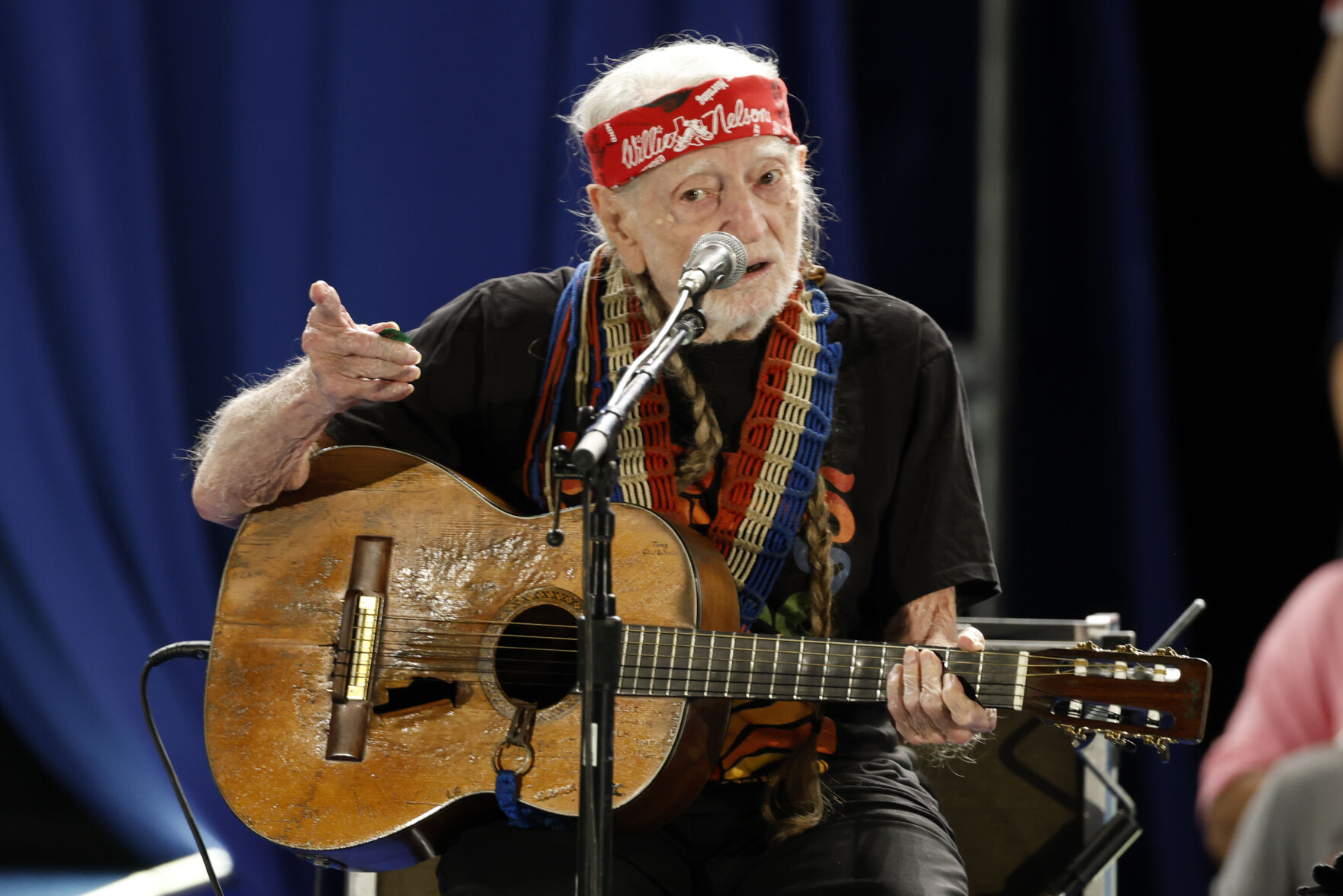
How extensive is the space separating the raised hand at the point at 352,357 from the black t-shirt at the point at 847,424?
308 mm

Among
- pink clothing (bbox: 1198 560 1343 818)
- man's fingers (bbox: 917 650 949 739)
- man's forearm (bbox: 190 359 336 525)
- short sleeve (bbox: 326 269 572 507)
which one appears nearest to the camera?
pink clothing (bbox: 1198 560 1343 818)

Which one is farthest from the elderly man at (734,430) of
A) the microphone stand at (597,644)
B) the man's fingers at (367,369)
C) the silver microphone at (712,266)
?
the microphone stand at (597,644)

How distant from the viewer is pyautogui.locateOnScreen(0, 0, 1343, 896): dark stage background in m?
3.08

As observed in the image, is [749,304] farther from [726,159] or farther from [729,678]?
[729,678]

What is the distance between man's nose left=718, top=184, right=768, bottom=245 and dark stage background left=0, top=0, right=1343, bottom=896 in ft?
3.35

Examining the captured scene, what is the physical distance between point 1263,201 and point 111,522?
9.22ft

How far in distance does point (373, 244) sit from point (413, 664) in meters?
1.63

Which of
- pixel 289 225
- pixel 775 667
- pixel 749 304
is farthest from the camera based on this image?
pixel 289 225

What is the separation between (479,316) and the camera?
2436mm

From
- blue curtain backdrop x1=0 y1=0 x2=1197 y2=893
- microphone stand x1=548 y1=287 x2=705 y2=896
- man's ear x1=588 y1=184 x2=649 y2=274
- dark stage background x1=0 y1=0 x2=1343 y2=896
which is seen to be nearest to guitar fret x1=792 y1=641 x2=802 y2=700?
microphone stand x1=548 y1=287 x2=705 y2=896

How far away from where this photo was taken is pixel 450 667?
6.76 feet

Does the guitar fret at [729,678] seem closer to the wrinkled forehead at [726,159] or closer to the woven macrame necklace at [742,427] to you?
the woven macrame necklace at [742,427]

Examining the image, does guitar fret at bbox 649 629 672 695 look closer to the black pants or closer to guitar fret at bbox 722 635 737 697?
guitar fret at bbox 722 635 737 697

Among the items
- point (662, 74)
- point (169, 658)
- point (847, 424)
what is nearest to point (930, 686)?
point (847, 424)
